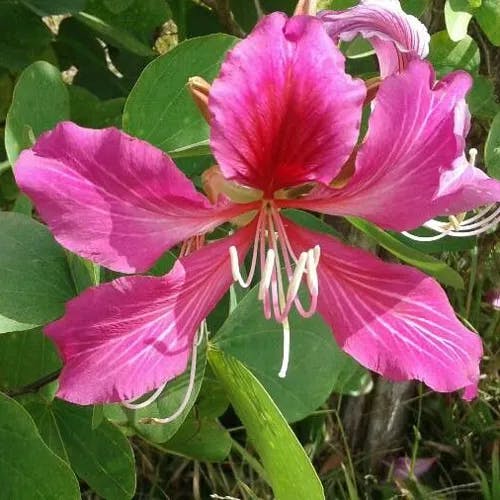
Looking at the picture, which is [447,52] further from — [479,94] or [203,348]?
[203,348]

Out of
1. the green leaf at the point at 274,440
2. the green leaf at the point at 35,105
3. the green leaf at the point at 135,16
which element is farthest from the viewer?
the green leaf at the point at 135,16

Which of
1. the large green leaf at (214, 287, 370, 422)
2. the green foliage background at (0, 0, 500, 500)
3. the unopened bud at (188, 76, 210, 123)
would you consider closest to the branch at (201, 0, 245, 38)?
the green foliage background at (0, 0, 500, 500)

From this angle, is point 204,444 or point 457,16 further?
point 204,444

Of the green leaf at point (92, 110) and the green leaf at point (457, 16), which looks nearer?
the green leaf at point (457, 16)

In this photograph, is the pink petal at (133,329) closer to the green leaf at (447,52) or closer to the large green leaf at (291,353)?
the large green leaf at (291,353)

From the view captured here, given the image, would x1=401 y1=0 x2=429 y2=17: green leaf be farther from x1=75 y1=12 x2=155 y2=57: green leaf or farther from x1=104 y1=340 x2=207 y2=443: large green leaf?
x1=104 y1=340 x2=207 y2=443: large green leaf

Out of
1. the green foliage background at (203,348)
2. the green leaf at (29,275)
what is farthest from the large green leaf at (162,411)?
the green leaf at (29,275)

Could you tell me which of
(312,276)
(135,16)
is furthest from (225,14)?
(312,276)
